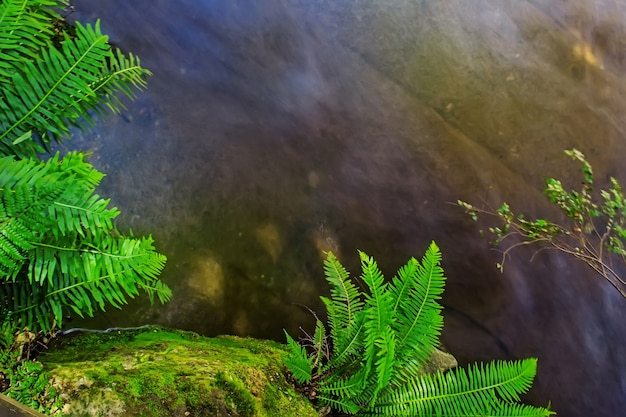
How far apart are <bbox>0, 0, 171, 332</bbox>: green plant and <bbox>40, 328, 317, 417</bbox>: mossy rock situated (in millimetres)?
301

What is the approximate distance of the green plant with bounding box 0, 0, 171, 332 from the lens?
5.82ft

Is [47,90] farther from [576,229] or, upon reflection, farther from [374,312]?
[576,229]

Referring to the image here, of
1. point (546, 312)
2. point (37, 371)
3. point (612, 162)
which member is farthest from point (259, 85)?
point (612, 162)

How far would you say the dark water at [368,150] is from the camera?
3.38 metres

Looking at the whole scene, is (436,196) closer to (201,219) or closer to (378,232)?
(378,232)

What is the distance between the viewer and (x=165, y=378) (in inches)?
83.1

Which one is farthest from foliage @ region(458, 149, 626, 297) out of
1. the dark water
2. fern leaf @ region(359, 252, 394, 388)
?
fern leaf @ region(359, 252, 394, 388)

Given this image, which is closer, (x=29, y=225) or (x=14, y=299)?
(x=29, y=225)

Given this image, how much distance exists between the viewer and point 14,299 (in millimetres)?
2055

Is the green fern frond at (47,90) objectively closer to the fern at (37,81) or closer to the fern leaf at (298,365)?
the fern at (37,81)

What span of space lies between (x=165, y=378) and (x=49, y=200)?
905mm

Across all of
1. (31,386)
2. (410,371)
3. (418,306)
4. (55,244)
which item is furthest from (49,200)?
(410,371)

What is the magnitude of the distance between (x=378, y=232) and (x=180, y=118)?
1760 millimetres

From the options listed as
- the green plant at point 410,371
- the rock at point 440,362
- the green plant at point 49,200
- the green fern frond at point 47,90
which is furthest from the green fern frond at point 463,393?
the green fern frond at point 47,90
